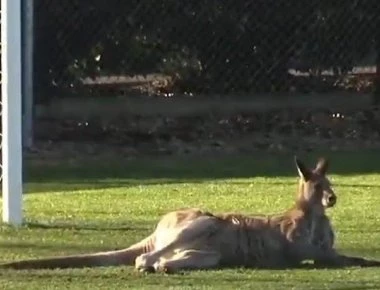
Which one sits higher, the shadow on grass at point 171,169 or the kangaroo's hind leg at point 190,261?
the shadow on grass at point 171,169

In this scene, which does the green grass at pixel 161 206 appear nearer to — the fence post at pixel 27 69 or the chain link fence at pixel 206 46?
the fence post at pixel 27 69

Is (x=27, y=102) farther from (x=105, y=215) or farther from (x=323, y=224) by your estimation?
(x=323, y=224)

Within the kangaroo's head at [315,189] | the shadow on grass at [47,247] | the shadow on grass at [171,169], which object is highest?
the shadow on grass at [171,169]

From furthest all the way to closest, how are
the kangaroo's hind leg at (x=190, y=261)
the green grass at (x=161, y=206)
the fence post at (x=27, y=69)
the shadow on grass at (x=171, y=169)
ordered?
the fence post at (x=27, y=69), the shadow on grass at (x=171, y=169), the kangaroo's hind leg at (x=190, y=261), the green grass at (x=161, y=206)

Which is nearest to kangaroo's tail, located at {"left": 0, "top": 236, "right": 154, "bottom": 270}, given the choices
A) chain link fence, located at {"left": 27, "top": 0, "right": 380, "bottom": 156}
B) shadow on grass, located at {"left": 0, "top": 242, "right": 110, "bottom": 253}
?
shadow on grass, located at {"left": 0, "top": 242, "right": 110, "bottom": 253}

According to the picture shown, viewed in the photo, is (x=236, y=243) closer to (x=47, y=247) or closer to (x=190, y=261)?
(x=190, y=261)

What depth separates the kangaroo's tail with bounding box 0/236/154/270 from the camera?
817 centimetres

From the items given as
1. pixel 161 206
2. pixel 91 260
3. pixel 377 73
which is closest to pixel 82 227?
pixel 161 206

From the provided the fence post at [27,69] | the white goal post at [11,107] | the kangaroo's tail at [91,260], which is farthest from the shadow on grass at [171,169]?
the kangaroo's tail at [91,260]

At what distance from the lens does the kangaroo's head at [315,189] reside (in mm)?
8484

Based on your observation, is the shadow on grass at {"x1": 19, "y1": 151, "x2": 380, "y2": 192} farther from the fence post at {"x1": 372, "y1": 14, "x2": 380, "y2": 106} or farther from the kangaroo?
the kangaroo

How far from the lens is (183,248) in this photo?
323 inches

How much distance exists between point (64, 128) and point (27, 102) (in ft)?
4.96

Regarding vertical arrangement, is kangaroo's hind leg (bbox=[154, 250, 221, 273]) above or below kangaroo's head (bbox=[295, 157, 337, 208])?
below
